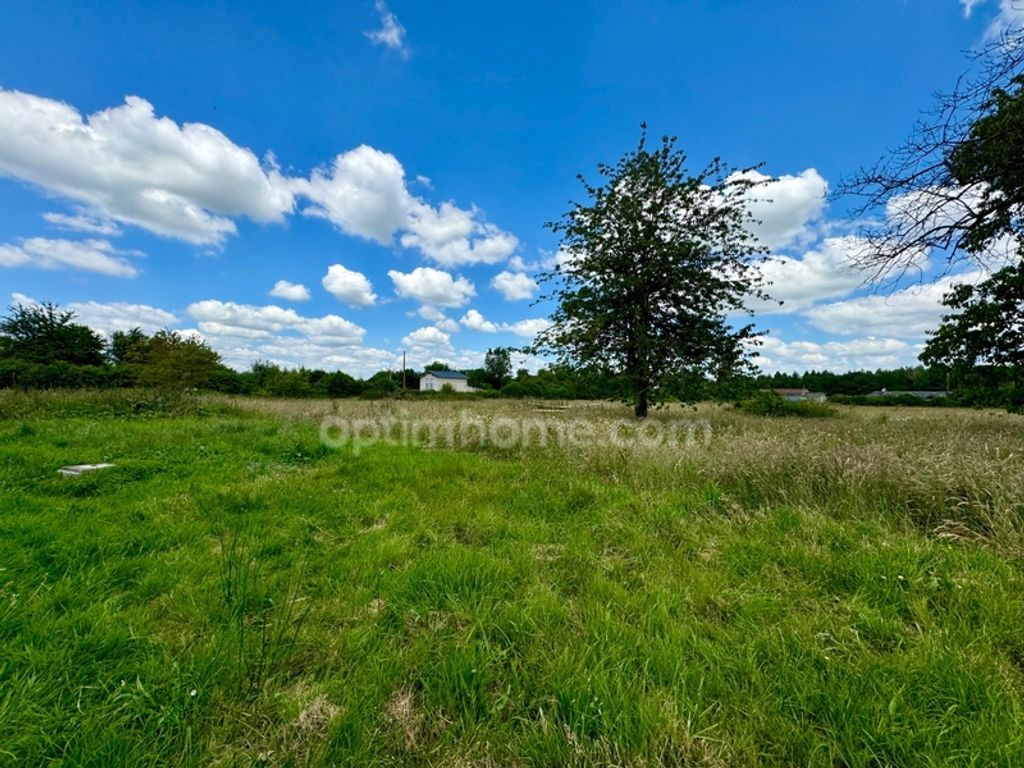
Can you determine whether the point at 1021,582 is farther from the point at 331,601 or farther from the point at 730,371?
the point at 730,371

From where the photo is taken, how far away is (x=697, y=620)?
6.95ft

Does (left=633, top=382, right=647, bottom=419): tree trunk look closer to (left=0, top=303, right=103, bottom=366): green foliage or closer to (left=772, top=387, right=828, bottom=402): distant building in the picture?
(left=772, top=387, right=828, bottom=402): distant building

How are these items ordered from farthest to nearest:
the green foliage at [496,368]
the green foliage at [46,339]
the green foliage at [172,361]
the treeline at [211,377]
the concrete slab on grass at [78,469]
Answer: the green foliage at [496,368]
the green foliage at [46,339]
the green foliage at [172,361]
the treeline at [211,377]
the concrete slab on grass at [78,469]

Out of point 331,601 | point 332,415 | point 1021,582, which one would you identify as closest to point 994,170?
point 1021,582

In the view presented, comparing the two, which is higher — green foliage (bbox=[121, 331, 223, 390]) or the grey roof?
green foliage (bbox=[121, 331, 223, 390])

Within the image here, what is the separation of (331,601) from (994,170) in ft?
35.1

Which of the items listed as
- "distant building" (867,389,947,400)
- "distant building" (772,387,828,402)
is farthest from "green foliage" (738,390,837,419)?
"distant building" (867,389,947,400)

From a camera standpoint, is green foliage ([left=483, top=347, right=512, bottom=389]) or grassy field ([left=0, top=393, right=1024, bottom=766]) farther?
green foliage ([left=483, top=347, right=512, bottom=389])

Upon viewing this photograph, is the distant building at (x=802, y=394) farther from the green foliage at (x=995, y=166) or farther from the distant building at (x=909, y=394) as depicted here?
the green foliage at (x=995, y=166)

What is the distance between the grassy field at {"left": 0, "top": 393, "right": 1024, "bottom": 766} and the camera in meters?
1.41

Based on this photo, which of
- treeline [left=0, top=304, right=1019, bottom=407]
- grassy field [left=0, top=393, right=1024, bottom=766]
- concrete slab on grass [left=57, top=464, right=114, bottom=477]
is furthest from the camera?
treeline [left=0, top=304, right=1019, bottom=407]

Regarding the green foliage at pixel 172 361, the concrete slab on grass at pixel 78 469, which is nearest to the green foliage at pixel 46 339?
the green foliage at pixel 172 361

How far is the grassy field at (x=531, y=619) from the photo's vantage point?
1407 mm

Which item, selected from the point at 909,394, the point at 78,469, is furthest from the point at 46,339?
the point at 909,394
